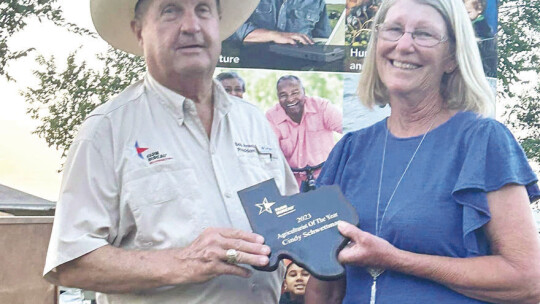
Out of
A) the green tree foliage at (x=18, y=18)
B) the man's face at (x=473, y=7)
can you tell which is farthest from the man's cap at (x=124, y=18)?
the green tree foliage at (x=18, y=18)

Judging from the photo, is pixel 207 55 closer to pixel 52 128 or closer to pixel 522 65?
pixel 52 128

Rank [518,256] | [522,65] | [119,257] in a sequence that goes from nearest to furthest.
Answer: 1. [518,256]
2. [119,257]
3. [522,65]

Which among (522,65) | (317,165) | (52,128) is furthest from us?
(522,65)

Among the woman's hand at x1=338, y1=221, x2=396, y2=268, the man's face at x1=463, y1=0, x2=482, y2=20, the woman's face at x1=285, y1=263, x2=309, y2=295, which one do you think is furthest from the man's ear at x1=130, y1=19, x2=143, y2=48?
the man's face at x1=463, y1=0, x2=482, y2=20

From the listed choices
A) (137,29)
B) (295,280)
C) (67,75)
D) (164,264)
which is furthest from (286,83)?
(67,75)

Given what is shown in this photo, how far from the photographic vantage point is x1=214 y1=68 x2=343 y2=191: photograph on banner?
4273mm

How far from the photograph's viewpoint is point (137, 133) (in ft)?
8.31

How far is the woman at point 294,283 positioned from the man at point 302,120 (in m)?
0.64

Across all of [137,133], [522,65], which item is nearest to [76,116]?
[137,133]

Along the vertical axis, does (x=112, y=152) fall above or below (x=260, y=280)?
above

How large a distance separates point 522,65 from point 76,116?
513cm

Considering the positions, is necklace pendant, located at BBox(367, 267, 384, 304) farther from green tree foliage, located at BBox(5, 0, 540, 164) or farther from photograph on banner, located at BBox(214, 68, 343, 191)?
green tree foliage, located at BBox(5, 0, 540, 164)

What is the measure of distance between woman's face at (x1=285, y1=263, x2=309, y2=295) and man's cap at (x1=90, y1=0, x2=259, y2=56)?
1.59m

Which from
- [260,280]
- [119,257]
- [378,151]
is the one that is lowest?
[260,280]
